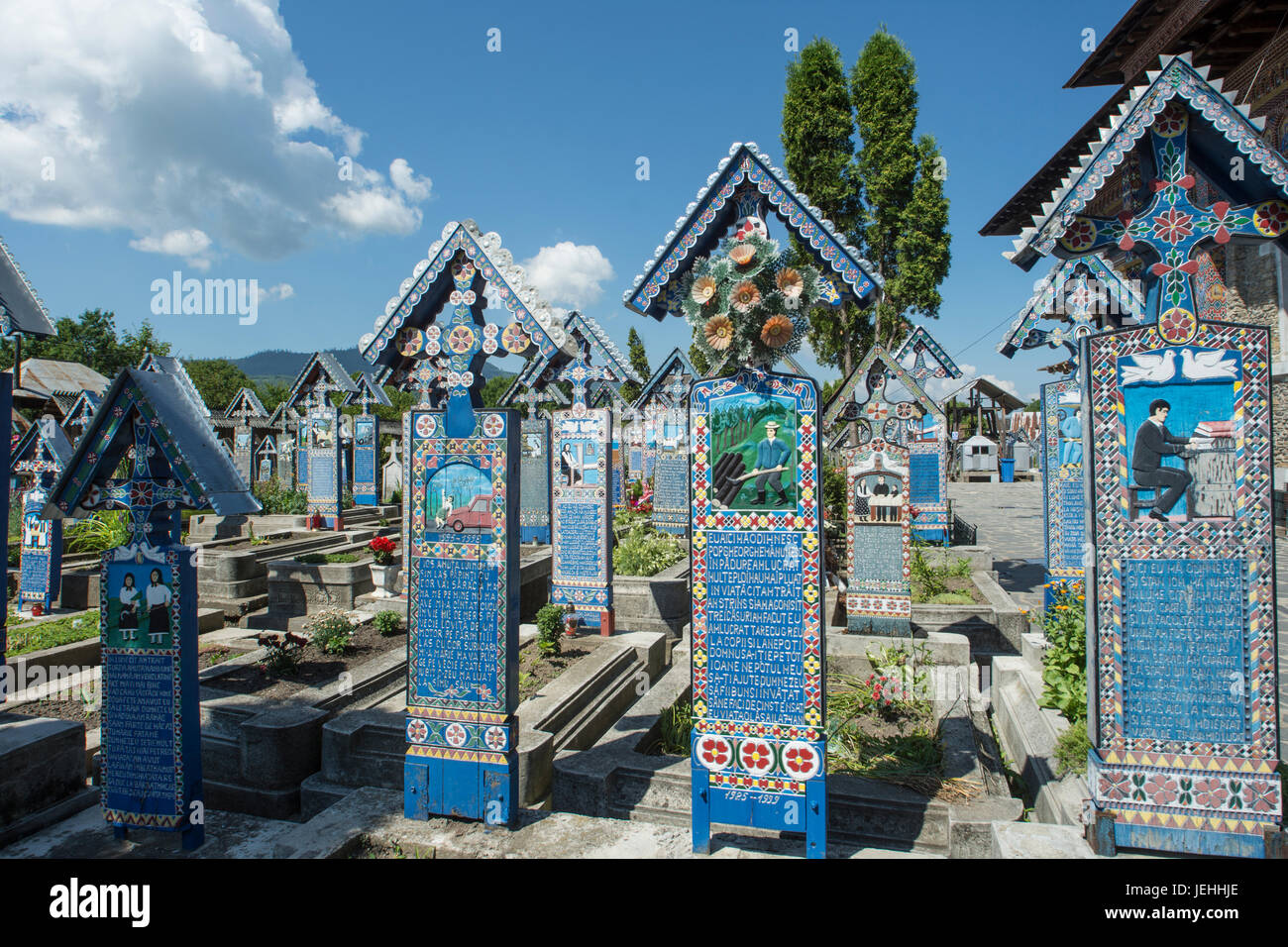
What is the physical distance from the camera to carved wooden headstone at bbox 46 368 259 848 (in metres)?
4.10

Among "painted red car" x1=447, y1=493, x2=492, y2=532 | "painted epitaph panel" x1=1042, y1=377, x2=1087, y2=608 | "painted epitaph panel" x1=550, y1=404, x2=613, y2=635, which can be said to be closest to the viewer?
"painted red car" x1=447, y1=493, x2=492, y2=532

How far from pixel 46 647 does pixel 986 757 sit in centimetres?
937

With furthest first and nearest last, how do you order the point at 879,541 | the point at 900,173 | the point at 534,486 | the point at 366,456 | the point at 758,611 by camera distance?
the point at 900,173 → the point at 366,456 → the point at 534,486 → the point at 879,541 → the point at 758,611

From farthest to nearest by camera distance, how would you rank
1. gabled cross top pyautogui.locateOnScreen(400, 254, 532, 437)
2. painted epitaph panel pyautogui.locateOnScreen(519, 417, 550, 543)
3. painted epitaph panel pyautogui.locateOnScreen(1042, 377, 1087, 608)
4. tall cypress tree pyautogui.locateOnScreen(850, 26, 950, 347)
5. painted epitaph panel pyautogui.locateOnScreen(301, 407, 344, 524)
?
1. tall cypress tree pyautogui.locateOnScreen(850, 26, 950, 347)
2. painted epitaph panel pyautogui.locateOnScreen(301, 407, 344, 524)
3. painted epitaph panel pyautogui.locateOnScreen(519, 417, 550, 543)
4. painted epitaph panel pyautogui.locateOnScreen(1042, 377, 1087, 608)
5. gabled cross top pyautogui.locateOnScreen(400, 254, 532, 437)

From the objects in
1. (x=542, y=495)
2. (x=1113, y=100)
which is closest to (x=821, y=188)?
(x=1113, y=100)

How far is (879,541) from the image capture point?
872 centimetres

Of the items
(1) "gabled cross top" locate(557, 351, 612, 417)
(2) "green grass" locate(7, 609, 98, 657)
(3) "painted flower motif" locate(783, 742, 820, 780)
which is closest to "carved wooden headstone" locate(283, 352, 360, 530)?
(2) "green grass" locate(7, 609, 98, 657)

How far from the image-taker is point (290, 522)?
649 inches

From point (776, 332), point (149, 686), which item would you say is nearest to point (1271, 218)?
point (776, 332)

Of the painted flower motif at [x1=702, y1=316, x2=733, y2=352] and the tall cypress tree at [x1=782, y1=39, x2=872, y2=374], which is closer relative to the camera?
the painted flower motif at [x1=702, y1=316, x2=733, y2=352]

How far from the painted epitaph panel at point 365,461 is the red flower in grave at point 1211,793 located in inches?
726

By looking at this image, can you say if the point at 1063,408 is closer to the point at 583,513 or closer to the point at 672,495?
the point at 583,513

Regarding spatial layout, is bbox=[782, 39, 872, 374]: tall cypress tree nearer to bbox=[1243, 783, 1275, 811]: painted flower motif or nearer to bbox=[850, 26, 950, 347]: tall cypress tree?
bbox=[850, 26, 950, 347]: tall cypress tree

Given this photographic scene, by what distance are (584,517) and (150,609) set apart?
5.51m
